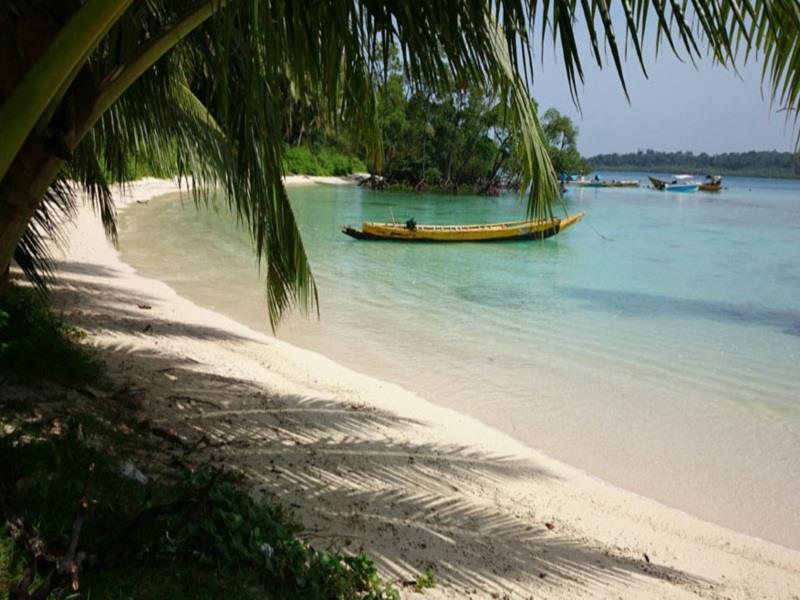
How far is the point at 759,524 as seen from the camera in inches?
153

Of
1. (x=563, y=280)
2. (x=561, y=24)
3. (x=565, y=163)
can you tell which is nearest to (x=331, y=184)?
(x=565, y=163)

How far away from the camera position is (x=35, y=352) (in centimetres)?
328

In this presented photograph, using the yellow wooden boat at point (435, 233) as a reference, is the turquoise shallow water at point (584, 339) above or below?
below

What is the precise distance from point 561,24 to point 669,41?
27 centimetres

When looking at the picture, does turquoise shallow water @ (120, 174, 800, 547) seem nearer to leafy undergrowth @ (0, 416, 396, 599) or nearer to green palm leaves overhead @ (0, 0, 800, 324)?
green palm leaves overhead @ (0, 0, 800, 324)

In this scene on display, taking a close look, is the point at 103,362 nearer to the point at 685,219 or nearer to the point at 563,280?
the point at 563,280

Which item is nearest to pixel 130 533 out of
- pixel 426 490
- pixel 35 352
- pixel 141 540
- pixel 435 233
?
pixel 141 540

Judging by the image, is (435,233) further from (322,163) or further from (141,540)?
(322,163)

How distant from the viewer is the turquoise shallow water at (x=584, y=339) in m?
4.77

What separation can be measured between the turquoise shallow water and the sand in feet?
2.19

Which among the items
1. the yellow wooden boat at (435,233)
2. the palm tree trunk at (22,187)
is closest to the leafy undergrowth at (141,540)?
the palm tree trunk at (22,187)

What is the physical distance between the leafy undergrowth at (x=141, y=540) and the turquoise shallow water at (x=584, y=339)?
Result: 1.45 metres

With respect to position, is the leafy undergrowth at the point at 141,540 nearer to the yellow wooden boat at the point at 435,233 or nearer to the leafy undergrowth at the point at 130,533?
the leafy undergrowth at the point at 130,533

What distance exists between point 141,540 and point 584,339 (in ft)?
24.1
